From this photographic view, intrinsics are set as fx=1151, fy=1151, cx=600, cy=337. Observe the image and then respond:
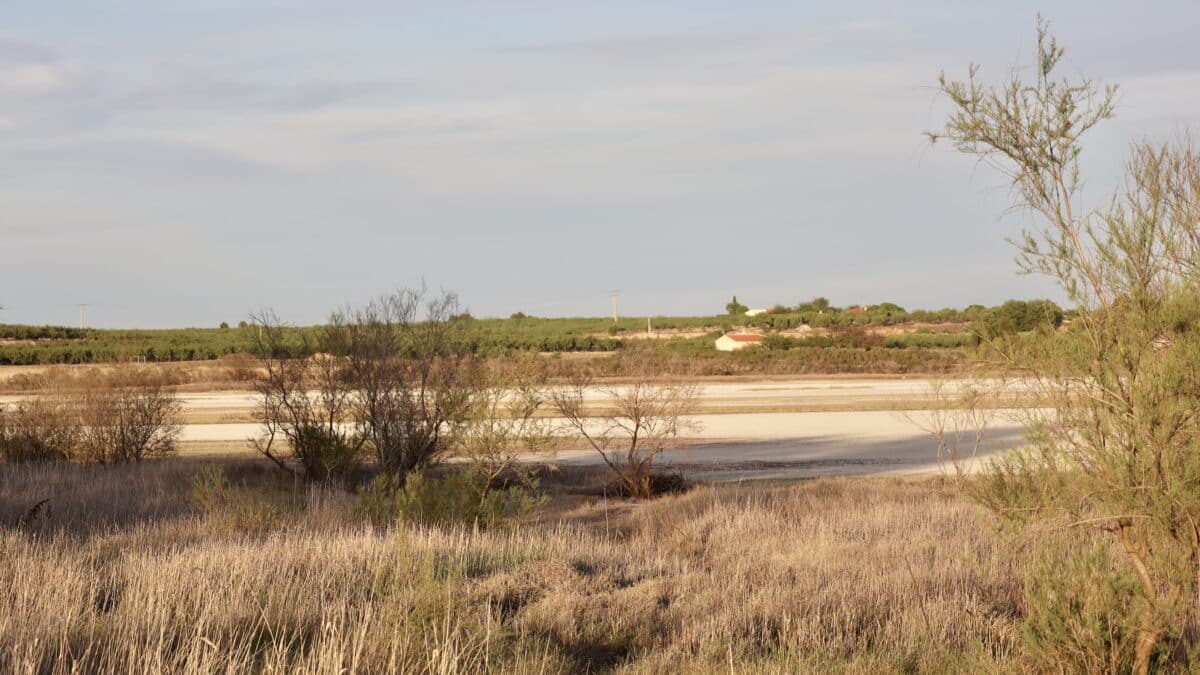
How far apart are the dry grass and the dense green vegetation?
4207cm

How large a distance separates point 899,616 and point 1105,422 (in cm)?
199

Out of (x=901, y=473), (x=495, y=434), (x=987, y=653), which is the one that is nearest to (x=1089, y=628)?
(x=987, y=653)

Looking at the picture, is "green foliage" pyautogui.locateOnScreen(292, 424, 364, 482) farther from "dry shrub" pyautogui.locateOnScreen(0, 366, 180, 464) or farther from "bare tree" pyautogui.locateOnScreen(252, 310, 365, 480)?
"dry shrub" pyautogui.locateOnScreen(0, 366, 180, 464)

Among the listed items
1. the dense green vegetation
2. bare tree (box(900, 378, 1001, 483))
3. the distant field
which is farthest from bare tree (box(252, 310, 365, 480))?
the distant field

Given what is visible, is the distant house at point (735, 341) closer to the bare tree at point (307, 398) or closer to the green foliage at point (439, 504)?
the bare tree at point (307, 398)

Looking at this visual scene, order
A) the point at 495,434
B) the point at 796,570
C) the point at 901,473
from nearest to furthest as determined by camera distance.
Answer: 1. the point at 796,570
2. the point at 495,434
3. the point at 901,473

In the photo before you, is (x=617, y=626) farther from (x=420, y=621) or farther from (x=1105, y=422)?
(x=1105, y=422)

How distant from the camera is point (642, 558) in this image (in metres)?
10.4

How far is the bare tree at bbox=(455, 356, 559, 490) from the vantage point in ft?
54.7

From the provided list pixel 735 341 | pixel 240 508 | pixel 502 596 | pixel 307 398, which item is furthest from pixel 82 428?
pixel 735 341

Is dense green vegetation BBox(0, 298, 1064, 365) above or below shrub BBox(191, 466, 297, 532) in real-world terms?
above

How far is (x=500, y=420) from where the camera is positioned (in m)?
17.9

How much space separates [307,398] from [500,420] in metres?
3.32

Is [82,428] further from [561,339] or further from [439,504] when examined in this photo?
[561,339]
